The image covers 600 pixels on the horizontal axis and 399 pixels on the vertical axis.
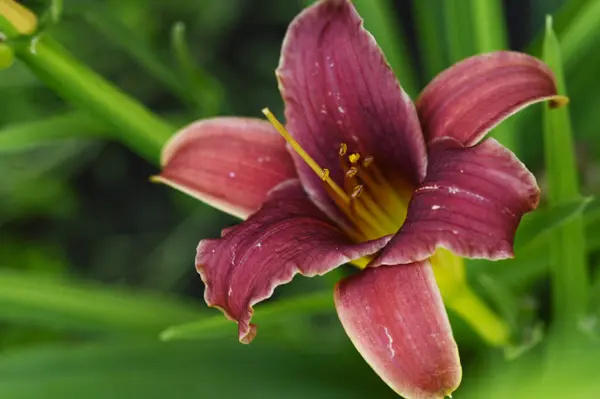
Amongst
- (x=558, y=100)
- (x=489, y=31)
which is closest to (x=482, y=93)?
(x=558, y=100)

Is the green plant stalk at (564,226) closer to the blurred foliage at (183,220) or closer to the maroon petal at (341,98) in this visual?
the blurred foliage at (183,220)

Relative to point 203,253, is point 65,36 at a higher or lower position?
higher

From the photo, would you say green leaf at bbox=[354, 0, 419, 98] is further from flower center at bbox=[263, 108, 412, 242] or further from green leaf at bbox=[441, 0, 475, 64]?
flower center at bbox=[263, 108, 412, 242]

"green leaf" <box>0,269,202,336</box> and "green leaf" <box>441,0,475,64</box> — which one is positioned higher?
"green leaf" <box>441,0,475,64</box>

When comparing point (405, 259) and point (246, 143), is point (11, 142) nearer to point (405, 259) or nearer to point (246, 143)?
point (246, 143)

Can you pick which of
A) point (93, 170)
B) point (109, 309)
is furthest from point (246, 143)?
point (93, 170)

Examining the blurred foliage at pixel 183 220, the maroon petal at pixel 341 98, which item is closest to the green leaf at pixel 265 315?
the blurred foliage at pixel 183 220

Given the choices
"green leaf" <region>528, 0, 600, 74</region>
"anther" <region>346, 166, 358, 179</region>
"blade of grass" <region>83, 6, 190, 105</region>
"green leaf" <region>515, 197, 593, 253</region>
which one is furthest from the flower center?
"blade of grass" <region>83, 6, 190, 105</region>
